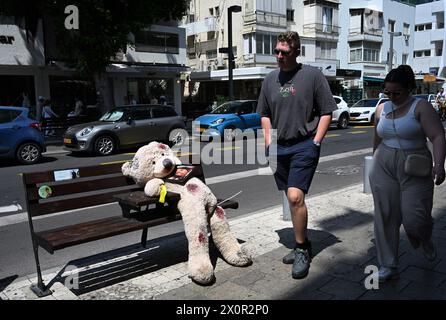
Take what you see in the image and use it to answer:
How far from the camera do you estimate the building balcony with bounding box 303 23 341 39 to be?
41656 mm

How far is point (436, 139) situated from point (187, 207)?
2057mm

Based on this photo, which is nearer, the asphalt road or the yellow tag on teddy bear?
the yellow tag on teddy bear

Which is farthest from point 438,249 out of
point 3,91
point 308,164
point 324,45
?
point 324,45

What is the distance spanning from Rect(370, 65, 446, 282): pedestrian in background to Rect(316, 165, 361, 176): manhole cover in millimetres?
5846

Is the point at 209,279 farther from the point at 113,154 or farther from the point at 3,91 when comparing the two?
the point at 3,91

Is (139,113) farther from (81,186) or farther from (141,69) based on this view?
(141,69)

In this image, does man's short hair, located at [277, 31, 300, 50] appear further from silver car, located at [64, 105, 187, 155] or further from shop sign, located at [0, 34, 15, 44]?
shop sign, located at [0, 34, 15, 44]

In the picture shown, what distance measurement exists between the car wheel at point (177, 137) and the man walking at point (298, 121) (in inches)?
459

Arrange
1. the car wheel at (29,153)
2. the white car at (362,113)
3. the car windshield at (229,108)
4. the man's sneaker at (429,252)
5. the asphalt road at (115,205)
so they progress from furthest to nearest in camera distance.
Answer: the white car at (362,113), the car windshield at (229,108), the car wheel at (29,153), the asphalt road at (115,205), the man's sneaker at (429,252)

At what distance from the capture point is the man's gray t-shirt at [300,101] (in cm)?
364

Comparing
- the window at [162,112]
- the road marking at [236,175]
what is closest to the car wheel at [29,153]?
the window at [162,112]

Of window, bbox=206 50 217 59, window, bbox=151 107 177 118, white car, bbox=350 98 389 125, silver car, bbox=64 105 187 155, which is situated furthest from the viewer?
window, bbox=206 50 217 59

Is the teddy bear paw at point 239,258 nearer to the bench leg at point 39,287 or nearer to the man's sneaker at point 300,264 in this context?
the man's sneaker at point 300,264

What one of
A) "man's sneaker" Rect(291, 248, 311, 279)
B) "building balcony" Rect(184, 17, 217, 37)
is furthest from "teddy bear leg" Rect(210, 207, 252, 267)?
"building balcony" Rect(184, 17, 217, 37)
